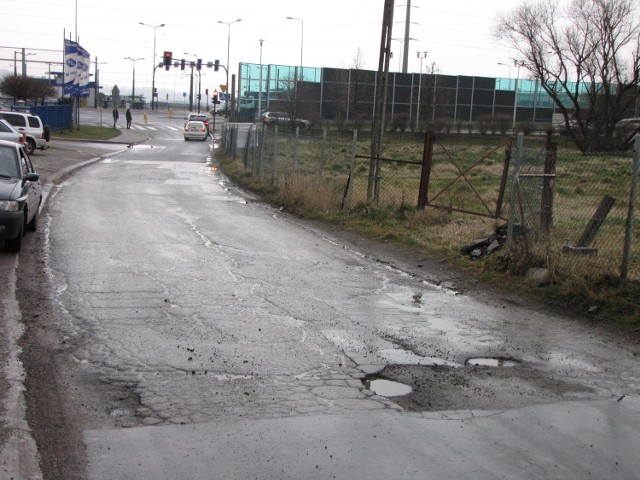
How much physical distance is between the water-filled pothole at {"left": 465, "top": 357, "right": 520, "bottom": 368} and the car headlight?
22.1 ft

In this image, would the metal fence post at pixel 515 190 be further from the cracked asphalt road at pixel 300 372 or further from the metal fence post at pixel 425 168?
the metal fence post at pixel 425 168

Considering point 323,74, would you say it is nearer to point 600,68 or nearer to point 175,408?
point 600,68

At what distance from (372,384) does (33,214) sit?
8355 mm

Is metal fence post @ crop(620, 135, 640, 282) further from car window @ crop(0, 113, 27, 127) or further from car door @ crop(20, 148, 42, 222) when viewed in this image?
car window @ crop(0, 113, 27, 127)

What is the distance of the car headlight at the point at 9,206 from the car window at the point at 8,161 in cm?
127

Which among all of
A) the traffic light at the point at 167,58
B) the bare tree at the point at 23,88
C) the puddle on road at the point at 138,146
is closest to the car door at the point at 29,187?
the puddle on road at the point at 138,146

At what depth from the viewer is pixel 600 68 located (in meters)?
46.1

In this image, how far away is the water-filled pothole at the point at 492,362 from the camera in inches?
258

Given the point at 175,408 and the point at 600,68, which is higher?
the point at 600,68

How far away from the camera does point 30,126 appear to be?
3222cm

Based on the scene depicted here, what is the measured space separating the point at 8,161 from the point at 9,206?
1736mm

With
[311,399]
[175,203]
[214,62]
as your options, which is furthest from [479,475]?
[214,62]

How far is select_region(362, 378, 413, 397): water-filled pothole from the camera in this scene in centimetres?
572

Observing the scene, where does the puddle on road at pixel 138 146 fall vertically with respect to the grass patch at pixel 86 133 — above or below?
below
